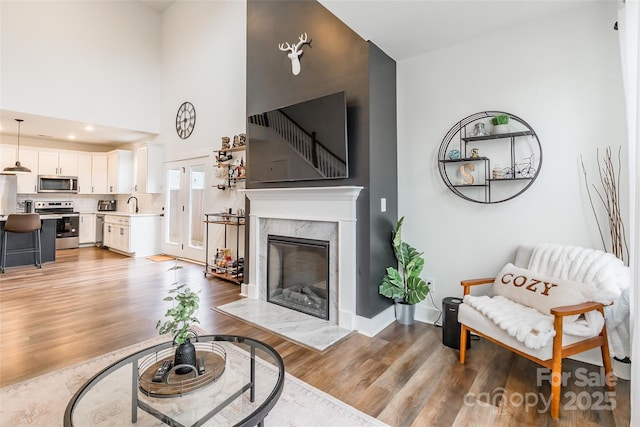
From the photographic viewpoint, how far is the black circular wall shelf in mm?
2559

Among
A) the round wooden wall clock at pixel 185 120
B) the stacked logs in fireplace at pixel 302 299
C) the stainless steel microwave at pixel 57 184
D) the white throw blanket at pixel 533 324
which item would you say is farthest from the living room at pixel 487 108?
the stainless steel microwave at pixel 57 184

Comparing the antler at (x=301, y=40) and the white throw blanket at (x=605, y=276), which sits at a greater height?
the antler at (x=301, y=40)

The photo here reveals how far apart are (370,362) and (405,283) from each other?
39.4 inches

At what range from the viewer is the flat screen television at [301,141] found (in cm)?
288

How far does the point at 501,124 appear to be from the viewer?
2.59 meters

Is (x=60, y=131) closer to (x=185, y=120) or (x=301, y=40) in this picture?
(x=185, y=120)

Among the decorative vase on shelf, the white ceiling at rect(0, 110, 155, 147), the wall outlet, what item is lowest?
the wall outlet

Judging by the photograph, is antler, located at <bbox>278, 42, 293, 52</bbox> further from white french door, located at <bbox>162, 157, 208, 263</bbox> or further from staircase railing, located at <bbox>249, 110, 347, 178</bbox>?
white french door, located at <bbox>162, 157, 208, 263</bbox>

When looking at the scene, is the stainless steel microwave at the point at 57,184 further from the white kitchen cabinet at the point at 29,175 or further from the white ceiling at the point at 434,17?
the white ceiling at the point at 434,17

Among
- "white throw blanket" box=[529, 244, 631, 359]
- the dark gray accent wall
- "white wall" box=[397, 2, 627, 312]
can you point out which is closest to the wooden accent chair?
"white throw blanket" box=[529, 244, 631, 359]

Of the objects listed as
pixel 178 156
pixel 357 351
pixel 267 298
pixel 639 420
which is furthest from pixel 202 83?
pixel 639 420

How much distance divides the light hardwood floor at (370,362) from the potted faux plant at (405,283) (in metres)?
0.18

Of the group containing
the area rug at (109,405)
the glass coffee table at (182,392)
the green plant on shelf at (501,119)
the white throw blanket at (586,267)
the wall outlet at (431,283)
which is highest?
the green plant on shelf at (501,119)

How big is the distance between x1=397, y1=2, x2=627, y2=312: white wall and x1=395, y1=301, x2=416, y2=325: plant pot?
177mm
